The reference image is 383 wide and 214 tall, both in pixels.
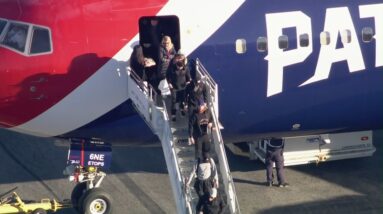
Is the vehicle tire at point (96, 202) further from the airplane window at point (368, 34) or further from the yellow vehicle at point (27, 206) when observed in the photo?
the airplane window at point (368, 34)

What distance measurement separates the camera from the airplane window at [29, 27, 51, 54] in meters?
16.6

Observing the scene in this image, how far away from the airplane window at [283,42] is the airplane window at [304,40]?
384mm

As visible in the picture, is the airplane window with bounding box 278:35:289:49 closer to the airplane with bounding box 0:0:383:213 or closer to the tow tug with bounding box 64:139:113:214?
the airplane with bounding box 0:0:383:213

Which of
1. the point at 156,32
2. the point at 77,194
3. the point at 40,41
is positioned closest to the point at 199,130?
the point at 156,32

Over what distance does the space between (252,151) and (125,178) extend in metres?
4.12

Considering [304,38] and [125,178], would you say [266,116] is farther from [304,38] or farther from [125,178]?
[125,178]

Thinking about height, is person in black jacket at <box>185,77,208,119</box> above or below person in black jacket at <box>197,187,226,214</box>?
above

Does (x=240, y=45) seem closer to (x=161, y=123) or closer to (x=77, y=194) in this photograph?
(x=161, y=123)

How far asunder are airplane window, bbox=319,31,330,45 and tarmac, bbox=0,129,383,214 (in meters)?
4.73

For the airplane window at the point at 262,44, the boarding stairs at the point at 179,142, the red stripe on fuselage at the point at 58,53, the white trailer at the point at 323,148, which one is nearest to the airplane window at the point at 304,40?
the airplane window at the point at 262,44

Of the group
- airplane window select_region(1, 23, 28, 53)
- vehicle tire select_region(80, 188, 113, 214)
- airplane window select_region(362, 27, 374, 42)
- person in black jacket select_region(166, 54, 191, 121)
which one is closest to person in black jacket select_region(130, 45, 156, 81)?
person in black jacket select_region(166, 54, 191, 121)

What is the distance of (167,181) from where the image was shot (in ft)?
70.1

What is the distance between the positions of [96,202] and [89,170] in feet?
2.90

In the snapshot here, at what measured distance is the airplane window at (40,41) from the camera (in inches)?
653
